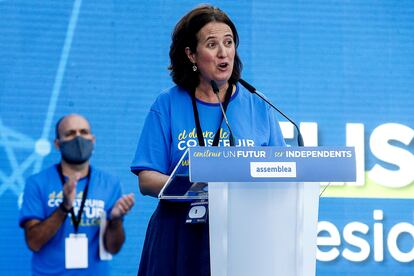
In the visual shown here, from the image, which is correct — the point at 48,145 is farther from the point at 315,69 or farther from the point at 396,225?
the point at 396,225

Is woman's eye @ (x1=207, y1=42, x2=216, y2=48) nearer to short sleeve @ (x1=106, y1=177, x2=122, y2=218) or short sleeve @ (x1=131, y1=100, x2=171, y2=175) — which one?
short sleeve @ (x1=131, y1=100, x2=171, y2=175)

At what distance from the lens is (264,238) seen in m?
2.06

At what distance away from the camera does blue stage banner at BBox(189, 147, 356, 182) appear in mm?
1964

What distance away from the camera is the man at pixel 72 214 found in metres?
3.57

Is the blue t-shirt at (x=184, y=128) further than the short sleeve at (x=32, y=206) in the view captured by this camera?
No

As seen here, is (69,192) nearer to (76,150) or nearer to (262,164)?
(76,150)

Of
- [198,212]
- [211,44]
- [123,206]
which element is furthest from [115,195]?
[198,212]

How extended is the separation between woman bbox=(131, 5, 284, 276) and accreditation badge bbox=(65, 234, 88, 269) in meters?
1.18

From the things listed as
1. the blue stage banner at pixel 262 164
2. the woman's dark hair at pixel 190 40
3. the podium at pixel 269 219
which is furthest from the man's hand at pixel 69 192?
the blue stage banner at pixel 262 164

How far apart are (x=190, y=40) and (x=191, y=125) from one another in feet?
1.04

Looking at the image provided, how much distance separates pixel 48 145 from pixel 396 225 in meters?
1.79

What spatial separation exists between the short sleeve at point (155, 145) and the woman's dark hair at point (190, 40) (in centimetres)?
15

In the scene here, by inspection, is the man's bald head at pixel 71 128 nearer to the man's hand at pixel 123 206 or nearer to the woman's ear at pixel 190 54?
the man's hand at pixel 123 206

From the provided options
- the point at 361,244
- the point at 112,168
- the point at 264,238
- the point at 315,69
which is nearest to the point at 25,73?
the point at 112,168
